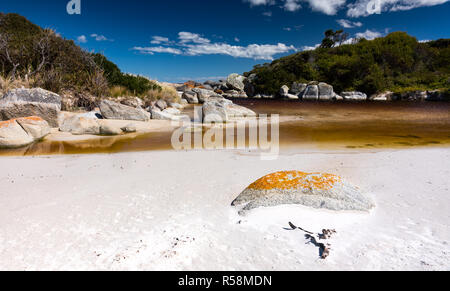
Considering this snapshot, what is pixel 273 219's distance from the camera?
3.19 m

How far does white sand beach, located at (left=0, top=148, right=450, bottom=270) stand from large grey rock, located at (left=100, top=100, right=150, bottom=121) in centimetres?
762

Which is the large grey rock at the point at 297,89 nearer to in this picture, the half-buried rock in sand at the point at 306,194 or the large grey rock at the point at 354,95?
the large grey rock at the point at 354,95

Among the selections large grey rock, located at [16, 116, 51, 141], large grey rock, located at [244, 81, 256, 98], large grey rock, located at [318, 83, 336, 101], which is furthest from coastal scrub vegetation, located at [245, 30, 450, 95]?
large grey rock, located at [16, 116, 51, 141]

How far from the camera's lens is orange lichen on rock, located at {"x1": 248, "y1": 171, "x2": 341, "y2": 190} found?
3611 millimetres

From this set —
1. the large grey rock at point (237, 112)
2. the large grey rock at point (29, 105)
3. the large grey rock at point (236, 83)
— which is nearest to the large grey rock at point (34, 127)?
the large grey rock at point (29, 105)

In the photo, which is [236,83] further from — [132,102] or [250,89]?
[132,102]

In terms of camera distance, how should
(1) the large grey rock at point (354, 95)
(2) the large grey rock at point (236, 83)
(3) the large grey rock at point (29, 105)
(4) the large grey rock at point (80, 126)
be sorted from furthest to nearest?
(2) the large grey rock at point (236, 83) → (1) the large grey rock at point (354, 95) → (4) the large grey rock at point (80, 126) → (3) the large grey rock at point (29, 105)

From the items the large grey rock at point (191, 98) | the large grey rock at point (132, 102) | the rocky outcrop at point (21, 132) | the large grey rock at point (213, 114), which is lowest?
the rocky outcrop at point (21, 132)

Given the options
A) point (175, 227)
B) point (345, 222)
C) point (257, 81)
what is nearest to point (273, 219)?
point (345, 222)

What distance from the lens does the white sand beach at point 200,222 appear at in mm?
2418

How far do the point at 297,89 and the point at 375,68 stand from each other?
16375 mm

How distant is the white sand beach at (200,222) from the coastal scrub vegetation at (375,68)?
51762 millimetres

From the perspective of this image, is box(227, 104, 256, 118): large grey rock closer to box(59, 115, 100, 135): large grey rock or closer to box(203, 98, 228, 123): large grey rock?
box(203, 98, 228, 123): large grey rock

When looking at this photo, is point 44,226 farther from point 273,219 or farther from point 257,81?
point 257,81
